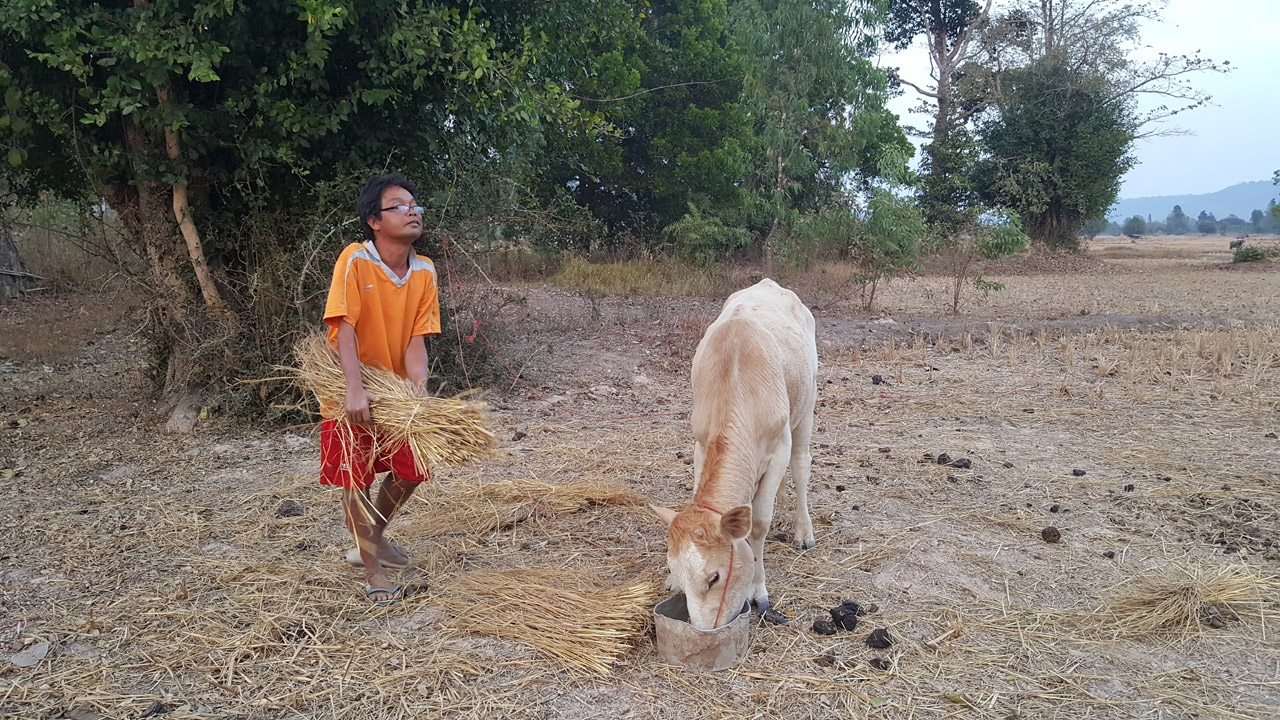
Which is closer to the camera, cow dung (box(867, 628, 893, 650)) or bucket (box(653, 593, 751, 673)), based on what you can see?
bucket (box(653, 593, 751, 673))

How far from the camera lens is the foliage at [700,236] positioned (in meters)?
18.8

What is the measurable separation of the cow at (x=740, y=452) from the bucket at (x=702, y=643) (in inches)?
2.1

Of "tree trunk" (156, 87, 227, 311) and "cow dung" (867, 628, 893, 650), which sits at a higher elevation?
"tree trunk" (156, 87, 227, 311)

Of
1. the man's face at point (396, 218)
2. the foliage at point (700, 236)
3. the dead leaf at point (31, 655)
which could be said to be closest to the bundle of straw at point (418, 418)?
the man's face at point (396, 218)

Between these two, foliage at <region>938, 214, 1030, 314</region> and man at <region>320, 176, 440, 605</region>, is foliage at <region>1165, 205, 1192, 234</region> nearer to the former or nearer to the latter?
foliage at <region>938, 214, 1030, 314</region>

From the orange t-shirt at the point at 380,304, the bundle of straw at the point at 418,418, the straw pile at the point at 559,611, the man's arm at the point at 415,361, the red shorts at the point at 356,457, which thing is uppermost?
the orange t-shirt at the point at 380,304

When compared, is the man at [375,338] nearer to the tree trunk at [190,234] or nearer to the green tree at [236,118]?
the green tree at [236,118]

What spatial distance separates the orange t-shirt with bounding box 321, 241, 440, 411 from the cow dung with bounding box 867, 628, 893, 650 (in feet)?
9.27

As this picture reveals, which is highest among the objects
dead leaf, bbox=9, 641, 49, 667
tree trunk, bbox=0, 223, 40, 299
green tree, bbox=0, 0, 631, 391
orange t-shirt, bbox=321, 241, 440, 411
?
green tree, bbox=0, 0, 631, 391

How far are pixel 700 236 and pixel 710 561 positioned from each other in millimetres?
15434

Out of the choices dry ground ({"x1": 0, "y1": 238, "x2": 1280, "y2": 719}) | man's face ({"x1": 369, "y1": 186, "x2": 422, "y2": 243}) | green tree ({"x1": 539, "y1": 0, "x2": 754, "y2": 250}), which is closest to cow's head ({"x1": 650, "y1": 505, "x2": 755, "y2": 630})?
dry ground ({"x1": 0, "y1": 238, "x2": 1280, "y2": 719})

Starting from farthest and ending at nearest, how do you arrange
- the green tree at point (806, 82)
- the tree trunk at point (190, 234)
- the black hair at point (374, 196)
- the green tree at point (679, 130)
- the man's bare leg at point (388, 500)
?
the green tree at point (679, 130) → the green tree at point (806, 82) → the tree trunk at point (190, 234) → the man's bare leg at point (388, 500) → the black hair at point (374, 196)

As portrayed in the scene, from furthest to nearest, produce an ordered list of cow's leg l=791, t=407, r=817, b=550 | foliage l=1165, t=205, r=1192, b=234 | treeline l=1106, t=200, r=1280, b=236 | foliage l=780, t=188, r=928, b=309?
foliage l=1165, t=205, r=1192, b=234 < treeline l=1106, t=200, r=1280, b=236 < foliage l=780, t=188, r=928, b=309 < cow's leg l=791, t=407, r=817, b=550

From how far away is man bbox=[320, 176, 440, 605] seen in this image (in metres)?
4.39
